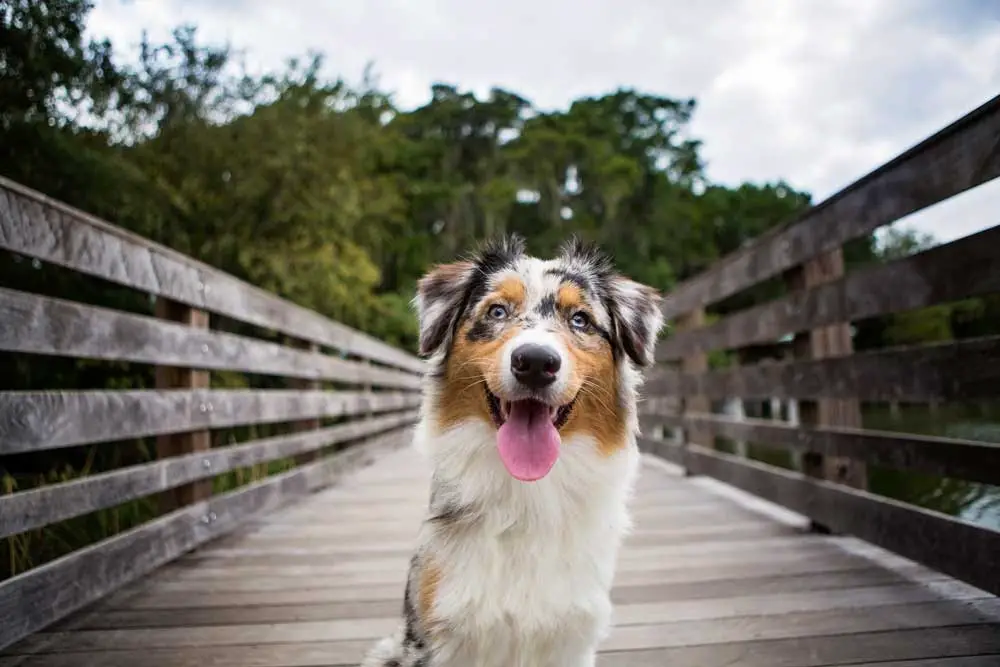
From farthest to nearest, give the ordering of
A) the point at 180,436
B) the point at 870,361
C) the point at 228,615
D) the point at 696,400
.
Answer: the point at 696,400, the point at 180,436, the point at 870,361, the point at 228,615

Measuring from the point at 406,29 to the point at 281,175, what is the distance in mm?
3506

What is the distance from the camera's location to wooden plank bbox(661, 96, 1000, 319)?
200 centimetres

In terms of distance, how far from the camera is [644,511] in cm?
406

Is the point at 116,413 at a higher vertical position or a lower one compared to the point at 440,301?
lower

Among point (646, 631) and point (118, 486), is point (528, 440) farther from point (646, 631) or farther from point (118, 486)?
point (118, 486)

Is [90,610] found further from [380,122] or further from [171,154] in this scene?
[380,122]

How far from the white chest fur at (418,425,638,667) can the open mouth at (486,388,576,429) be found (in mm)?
71

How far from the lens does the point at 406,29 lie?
11320 mm

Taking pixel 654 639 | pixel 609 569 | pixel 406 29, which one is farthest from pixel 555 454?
pixel 406 29

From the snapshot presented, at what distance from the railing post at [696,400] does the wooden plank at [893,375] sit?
109 cm

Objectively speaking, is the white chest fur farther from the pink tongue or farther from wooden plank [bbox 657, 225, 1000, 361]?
wooden plank [bbox 657, 225, 1000, 361]

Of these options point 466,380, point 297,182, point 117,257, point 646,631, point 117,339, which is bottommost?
point 646,631

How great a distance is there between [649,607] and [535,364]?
1.23 meters


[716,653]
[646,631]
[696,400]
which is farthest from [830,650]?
[696,400]
